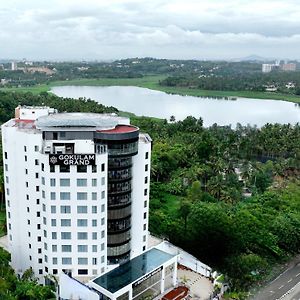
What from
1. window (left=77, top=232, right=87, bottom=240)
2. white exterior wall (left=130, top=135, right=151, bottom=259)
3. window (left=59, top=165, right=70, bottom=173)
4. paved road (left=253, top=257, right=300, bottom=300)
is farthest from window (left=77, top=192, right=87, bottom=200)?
paved road (left=253, top=257, right=300, bottom=300)

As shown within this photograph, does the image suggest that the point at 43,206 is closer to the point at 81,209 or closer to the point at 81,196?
the point at 81,209

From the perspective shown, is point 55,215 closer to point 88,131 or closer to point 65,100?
point 88,131

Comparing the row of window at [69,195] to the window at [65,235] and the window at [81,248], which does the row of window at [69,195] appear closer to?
the window at [65,235]

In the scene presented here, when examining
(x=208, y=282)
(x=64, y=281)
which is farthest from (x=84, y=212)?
(x=208, y=282)

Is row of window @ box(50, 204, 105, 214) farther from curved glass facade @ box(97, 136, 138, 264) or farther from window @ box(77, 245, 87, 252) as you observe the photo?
window @ box(77, 245, 87, 252)

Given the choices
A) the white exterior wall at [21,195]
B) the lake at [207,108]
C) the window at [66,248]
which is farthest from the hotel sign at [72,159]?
the lake at [207,108]

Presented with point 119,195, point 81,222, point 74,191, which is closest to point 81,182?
point 74,191

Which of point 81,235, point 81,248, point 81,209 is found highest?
point 81,209
